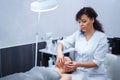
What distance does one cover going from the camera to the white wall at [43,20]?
6.73 feet

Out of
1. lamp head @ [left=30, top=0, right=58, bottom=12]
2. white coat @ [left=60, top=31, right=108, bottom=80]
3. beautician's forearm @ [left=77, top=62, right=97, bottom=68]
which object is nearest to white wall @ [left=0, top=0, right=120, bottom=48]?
lamp head @ [left=30, top=0, right=58, bottom=12]

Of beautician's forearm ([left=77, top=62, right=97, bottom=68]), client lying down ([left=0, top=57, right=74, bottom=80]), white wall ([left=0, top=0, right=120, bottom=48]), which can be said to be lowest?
client lying down ([left=0, top=57, right=74, bottom=80])

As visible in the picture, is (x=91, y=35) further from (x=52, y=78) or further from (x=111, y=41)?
(x=111, y=41)

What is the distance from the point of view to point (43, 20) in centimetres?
243

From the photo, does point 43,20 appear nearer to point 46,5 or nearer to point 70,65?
point 46,5

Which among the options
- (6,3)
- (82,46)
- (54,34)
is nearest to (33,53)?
(54,34)

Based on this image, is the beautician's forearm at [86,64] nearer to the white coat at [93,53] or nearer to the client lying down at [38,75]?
the white coat at [93,53]

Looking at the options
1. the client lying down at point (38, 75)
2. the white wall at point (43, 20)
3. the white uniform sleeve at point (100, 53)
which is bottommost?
the client lying down at point (38, 75)

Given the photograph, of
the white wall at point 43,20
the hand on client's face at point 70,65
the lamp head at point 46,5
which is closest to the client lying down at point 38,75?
the hand on client's face at point 70,65

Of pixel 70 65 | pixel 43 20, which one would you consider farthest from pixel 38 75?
pixel 43 20

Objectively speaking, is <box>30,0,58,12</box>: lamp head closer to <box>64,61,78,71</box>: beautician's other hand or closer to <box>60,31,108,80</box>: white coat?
<box>60,31,108,80</box>: white coat

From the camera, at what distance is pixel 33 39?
7.68 ft

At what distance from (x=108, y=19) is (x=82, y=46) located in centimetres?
102

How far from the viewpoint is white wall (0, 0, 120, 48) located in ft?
6.73
